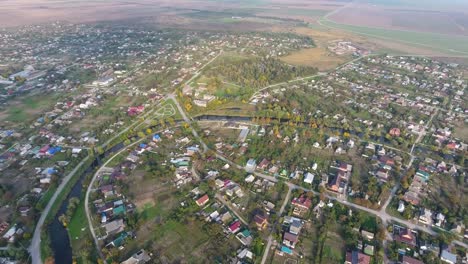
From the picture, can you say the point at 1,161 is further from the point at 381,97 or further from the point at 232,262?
the point at 381,97

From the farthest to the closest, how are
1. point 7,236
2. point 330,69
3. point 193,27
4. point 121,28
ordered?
1. point 193,27
2. point 121,28
3. point 330,69
4. point 7,236

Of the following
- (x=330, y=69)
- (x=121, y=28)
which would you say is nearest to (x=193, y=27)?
(x=121, y=28)

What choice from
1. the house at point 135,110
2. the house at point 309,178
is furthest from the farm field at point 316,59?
the house at point 309,178

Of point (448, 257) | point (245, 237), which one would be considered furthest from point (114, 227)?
point (448, 257)

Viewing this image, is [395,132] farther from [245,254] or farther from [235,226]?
[245,254]

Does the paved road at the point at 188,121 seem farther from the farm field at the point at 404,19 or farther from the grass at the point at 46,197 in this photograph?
the farm field at the point at 404,19

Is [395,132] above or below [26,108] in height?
below

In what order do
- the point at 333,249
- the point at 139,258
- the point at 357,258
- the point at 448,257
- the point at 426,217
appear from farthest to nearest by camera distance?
the point at 426,217 → the point at 333,249 → the point at 448,257 → the point at 357,258 → the point at 139,258
